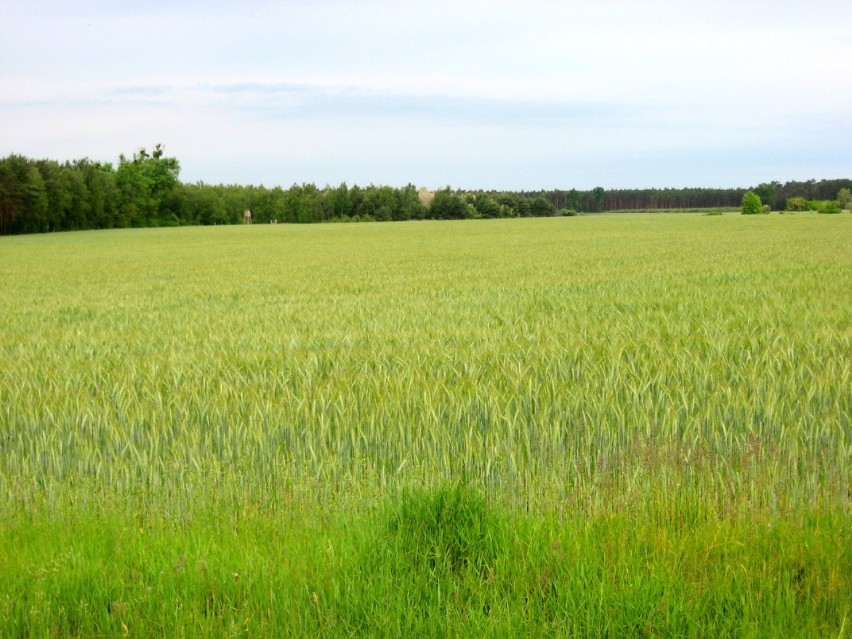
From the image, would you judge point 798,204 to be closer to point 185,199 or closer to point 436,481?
point 185,199

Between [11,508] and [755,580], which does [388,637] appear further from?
[11,508]

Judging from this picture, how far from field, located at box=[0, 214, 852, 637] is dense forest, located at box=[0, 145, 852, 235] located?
73004mm

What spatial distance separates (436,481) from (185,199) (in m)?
98.9

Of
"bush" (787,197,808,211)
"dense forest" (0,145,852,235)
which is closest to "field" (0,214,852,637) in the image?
"dense forest" (0,145,852,235)

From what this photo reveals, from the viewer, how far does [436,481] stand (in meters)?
4.54

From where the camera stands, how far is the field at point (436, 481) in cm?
318

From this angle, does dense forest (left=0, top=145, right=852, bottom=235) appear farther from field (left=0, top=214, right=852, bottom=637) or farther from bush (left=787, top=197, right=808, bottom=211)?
field (left=0, top=214, right=852, bottom=637)

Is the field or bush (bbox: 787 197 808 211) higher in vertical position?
bush (bbox: 787 197 808 211)

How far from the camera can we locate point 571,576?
3.24 meters

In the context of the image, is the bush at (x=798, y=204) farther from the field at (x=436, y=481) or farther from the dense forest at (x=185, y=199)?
the field at (x=436, y=481)

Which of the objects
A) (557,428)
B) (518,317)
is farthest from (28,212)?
(557,428)

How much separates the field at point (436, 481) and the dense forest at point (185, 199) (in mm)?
73004

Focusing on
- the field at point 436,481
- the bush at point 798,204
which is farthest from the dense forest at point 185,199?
the field at point 436,481

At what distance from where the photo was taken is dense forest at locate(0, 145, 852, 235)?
74.7 metres
